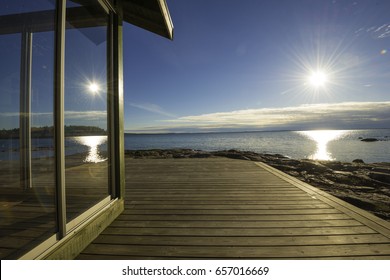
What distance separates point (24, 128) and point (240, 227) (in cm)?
312

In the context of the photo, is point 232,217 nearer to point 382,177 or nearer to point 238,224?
point 238,224

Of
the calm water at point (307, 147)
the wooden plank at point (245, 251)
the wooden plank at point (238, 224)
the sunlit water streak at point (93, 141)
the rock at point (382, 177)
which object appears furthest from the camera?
the calm water at point (307, 147)

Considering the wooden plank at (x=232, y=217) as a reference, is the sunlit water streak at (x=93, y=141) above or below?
above

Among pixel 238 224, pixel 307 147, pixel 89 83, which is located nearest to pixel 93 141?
pixel 89 83

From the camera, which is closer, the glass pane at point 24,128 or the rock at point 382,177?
the glass pane at point 24,128

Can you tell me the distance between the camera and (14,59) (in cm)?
258

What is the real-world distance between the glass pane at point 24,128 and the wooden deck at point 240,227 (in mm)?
757

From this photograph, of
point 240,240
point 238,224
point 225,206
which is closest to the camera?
point 240,240

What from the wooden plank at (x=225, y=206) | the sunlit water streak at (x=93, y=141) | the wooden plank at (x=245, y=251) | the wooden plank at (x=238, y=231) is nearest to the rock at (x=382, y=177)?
the wooden plank at (x=225, y=206)

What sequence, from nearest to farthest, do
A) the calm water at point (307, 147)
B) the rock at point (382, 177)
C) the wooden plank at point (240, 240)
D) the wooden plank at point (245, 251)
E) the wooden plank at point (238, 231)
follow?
1. the wooden plank at point (245, 251)
2. the wooden plank at point (240, 240)
3. the wooden plank at point (238, 231)
4. the rock at point (382, 177)
5. the calm water at point (307, 147)

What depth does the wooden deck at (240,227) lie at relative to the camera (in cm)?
186

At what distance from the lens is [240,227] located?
234 cm

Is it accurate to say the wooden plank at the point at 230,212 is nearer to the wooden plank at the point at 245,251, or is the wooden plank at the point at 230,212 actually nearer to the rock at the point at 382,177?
the wooden plank at the point at 245,251
